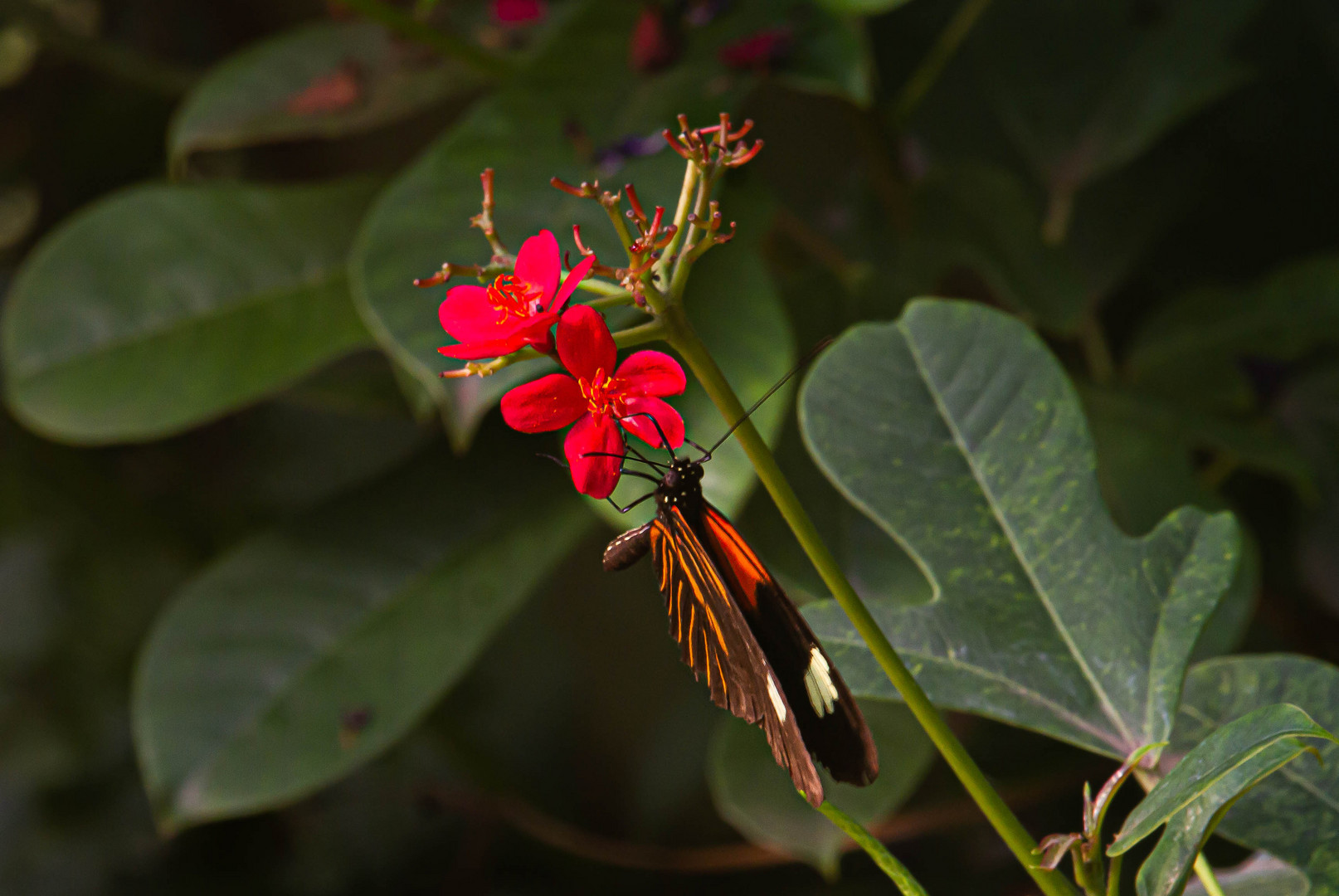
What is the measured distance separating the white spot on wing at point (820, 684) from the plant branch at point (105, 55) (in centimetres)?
123

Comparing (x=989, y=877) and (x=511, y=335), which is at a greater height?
(x=511, y=335)

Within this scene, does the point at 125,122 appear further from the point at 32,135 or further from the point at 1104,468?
the point at 1104,468

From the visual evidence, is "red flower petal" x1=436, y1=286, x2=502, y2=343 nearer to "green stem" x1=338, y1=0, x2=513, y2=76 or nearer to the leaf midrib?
the leaf midrib

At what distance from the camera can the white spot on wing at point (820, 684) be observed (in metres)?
0.26

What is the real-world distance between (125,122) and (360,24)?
0.45 metres

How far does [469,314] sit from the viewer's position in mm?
273

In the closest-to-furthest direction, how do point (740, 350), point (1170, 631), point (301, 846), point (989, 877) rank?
1. point (1170, 631)
2. point (740, 350)
3. point (989, 877)
4. point (301, 846)

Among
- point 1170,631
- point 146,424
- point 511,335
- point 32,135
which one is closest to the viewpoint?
point 511,335

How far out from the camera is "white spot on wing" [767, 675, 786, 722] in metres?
0.25

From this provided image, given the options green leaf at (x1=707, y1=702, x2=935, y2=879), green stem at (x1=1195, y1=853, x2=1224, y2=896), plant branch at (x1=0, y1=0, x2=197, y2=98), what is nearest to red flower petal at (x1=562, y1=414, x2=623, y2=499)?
green stem at (x1=1195, y1=853, x2=1224, y2=896)

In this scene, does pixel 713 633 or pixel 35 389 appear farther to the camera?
pixel 35 389

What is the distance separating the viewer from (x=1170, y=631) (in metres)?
0.36

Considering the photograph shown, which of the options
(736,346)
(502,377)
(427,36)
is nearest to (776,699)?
(502,377)

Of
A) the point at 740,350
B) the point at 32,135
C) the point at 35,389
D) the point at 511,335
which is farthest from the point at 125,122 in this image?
the point at 511,335
